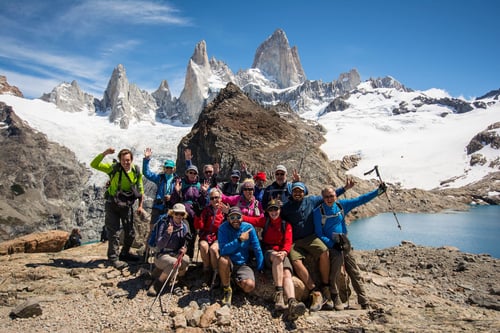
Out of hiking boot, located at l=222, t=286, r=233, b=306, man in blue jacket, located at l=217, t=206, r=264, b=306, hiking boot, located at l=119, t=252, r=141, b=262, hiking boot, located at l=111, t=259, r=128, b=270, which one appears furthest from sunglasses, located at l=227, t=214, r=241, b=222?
hiking boot, located at l=119, t=252, r=141, b=262

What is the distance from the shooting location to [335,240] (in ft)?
22.6

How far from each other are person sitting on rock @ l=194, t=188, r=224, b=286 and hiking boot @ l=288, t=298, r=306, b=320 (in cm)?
197

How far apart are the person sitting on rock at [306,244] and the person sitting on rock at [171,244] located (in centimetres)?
246

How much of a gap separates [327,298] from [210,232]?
10.1ft

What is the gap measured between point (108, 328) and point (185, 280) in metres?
1.98

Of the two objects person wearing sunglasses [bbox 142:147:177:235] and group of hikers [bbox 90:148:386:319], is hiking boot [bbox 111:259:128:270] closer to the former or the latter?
person wearing sunglasses [bbox 142:147:177:235]

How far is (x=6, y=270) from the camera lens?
876 centimetres

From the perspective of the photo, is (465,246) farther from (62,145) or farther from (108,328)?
(62,145)

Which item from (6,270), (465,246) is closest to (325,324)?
(6,270)

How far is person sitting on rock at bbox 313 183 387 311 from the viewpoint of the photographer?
269 inches

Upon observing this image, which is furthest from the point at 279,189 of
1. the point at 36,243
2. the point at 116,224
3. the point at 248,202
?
the point at 36,243

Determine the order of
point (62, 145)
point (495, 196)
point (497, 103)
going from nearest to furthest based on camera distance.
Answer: point (495, 196) → point (62, 145) → point (497, 103)

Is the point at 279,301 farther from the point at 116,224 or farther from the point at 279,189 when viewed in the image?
the point at 116,224

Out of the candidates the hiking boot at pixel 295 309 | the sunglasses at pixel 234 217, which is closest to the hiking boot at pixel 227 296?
the hiking boot at pixel 295 309
